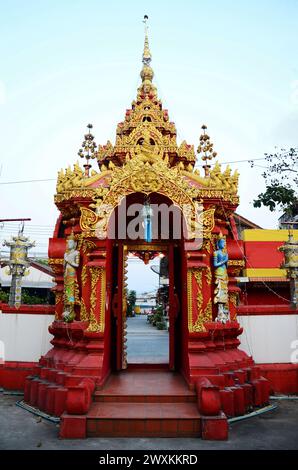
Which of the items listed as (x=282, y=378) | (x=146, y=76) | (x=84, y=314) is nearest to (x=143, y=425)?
(x=84, y=314)

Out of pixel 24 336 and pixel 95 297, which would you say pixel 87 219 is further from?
pixel 24 336

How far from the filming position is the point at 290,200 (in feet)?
38.4

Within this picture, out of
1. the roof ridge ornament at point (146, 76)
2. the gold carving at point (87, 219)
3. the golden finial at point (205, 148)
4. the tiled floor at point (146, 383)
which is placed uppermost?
the roof ridge ornament at point (146, 76)

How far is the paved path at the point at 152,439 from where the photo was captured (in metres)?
5.04

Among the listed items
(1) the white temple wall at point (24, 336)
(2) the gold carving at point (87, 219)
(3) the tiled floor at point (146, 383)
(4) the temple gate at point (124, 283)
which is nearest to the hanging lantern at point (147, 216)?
(4) the temple gate at point (124, 283)

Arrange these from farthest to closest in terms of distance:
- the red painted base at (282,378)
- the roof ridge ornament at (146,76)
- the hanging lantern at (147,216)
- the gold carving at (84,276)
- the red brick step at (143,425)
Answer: the roof ridge ornament at (146,76)
the red painted base at (282,378)
the gold carving at (84,276)
the hanging lantern at (147,216)
the red brick step at (143,425)

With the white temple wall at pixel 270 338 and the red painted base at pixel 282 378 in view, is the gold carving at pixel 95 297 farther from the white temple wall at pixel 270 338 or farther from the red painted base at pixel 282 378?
the red painted base at pixel 282 378

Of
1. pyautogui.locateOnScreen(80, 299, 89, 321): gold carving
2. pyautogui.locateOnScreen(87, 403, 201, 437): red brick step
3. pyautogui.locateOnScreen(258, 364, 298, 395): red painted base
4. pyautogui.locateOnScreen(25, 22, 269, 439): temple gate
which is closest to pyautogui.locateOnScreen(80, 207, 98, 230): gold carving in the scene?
pyautogui.locateOnScreen(25, 22, 269, 439): temple gate

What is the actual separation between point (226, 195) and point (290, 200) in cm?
462

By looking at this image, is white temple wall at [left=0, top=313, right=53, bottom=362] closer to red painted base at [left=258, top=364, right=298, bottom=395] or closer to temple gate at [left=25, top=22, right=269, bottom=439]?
temple gate at [left=25, top=22, right=269, bottom=439]

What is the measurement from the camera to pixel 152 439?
5312mm
